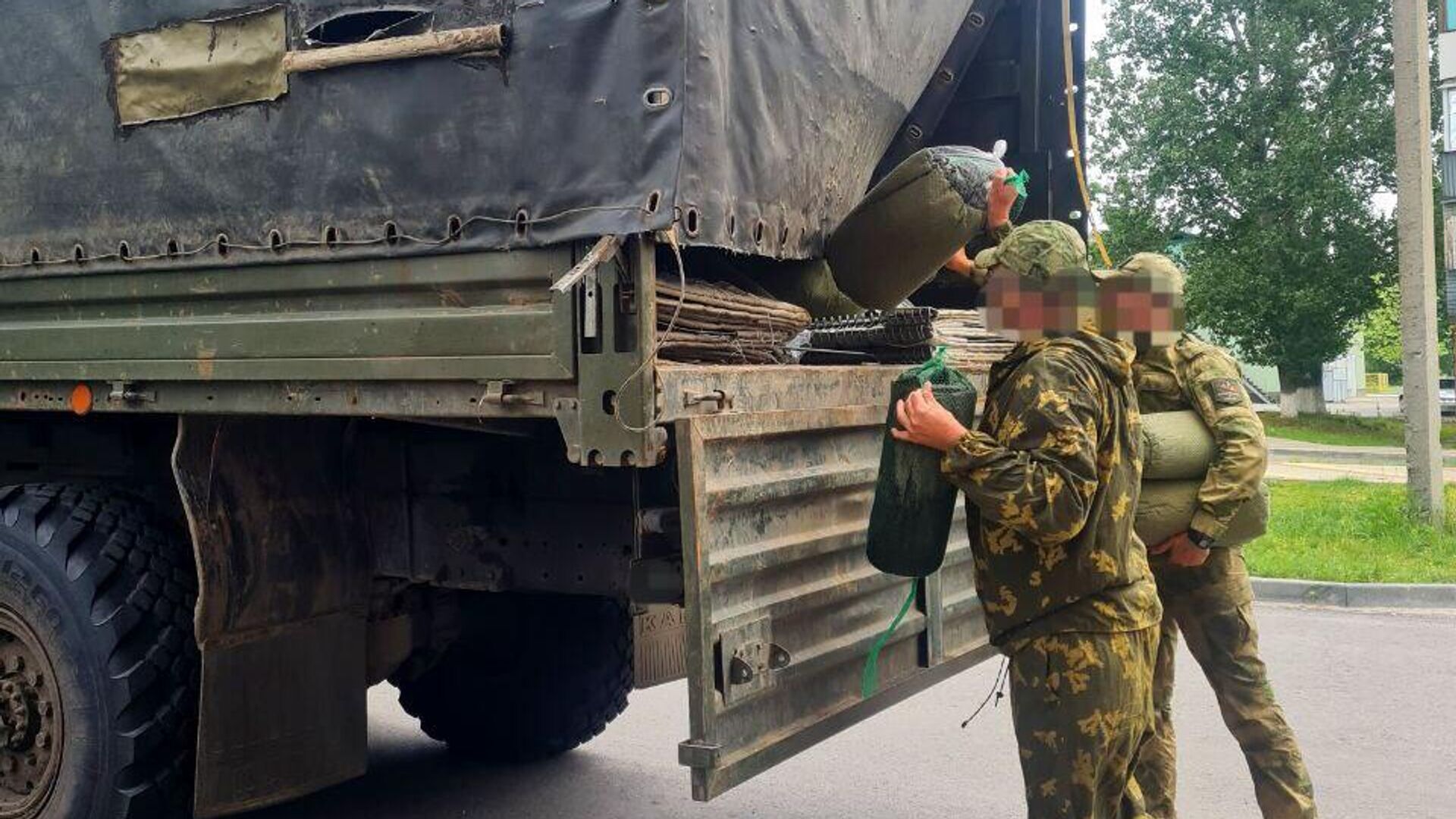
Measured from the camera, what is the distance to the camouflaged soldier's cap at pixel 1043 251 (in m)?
3.14

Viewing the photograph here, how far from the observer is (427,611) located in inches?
172

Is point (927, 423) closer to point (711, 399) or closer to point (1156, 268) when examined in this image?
point (711, 399)

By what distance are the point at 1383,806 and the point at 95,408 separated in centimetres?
427

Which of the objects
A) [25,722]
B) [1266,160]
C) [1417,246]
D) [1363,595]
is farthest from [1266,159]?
[25,722]

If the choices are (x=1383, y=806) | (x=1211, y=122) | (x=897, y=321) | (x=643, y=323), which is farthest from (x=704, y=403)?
(x=1211, y=122)

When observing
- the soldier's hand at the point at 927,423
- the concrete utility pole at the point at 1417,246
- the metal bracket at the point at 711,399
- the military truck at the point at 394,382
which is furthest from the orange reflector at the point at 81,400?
the concrete utility pole at the point at 1417,246

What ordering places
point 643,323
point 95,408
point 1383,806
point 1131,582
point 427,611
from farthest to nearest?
point 1383,806 → point 427,611 → point 95,408 → point 1131,582 → point 643,323

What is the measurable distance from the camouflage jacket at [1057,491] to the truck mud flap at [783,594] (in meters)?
0.38

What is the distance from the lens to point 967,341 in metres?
4.30

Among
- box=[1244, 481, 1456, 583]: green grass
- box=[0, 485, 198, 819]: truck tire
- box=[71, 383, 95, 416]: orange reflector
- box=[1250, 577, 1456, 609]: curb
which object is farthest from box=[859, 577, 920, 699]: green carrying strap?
box=[1244, 481, 1456, 583]: green grass

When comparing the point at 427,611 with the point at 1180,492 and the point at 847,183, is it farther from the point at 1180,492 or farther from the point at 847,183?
the point at 1180,492

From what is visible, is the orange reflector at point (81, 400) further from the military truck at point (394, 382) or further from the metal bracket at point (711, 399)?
the metal bracket at point (711, 399)

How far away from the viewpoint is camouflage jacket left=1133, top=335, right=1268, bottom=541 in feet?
12.8

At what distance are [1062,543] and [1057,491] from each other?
20 cm
